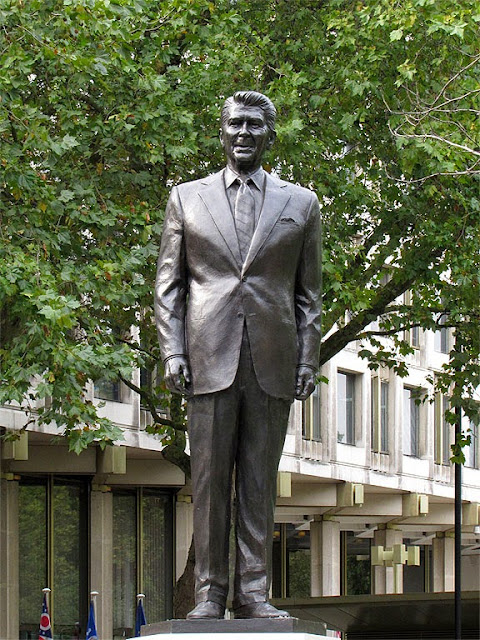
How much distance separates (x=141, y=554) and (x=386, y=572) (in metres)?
14.8

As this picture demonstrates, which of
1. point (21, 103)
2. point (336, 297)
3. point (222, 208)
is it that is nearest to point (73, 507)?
point (336, 297)

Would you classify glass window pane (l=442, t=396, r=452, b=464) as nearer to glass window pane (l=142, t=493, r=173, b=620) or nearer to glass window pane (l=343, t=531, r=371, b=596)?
glass window pane (l=343, t=531, r=371, b=596)

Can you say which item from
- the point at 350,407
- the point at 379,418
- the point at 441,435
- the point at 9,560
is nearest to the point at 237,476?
the point at 9,560

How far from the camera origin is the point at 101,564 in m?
39.7

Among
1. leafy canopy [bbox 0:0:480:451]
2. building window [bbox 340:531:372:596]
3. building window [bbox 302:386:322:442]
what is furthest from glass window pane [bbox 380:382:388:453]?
leafy canopy [bbox 0:0:480:451]

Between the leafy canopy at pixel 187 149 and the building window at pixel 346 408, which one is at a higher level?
the leafy canopy at pixel 187 149

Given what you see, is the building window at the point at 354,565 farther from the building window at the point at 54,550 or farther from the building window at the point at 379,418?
the building window at the point at 54,550

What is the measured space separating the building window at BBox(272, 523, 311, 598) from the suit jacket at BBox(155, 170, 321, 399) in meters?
41.7

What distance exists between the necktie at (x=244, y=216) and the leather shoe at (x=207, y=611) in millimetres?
1896

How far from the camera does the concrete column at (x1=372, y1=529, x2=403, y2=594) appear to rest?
178 feet

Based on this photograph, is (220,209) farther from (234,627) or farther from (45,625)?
(45,625)

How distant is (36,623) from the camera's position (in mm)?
37906

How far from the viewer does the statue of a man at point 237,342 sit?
9.62 metres

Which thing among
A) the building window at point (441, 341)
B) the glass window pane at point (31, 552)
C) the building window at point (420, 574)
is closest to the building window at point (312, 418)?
the building window at point (441, 341)
